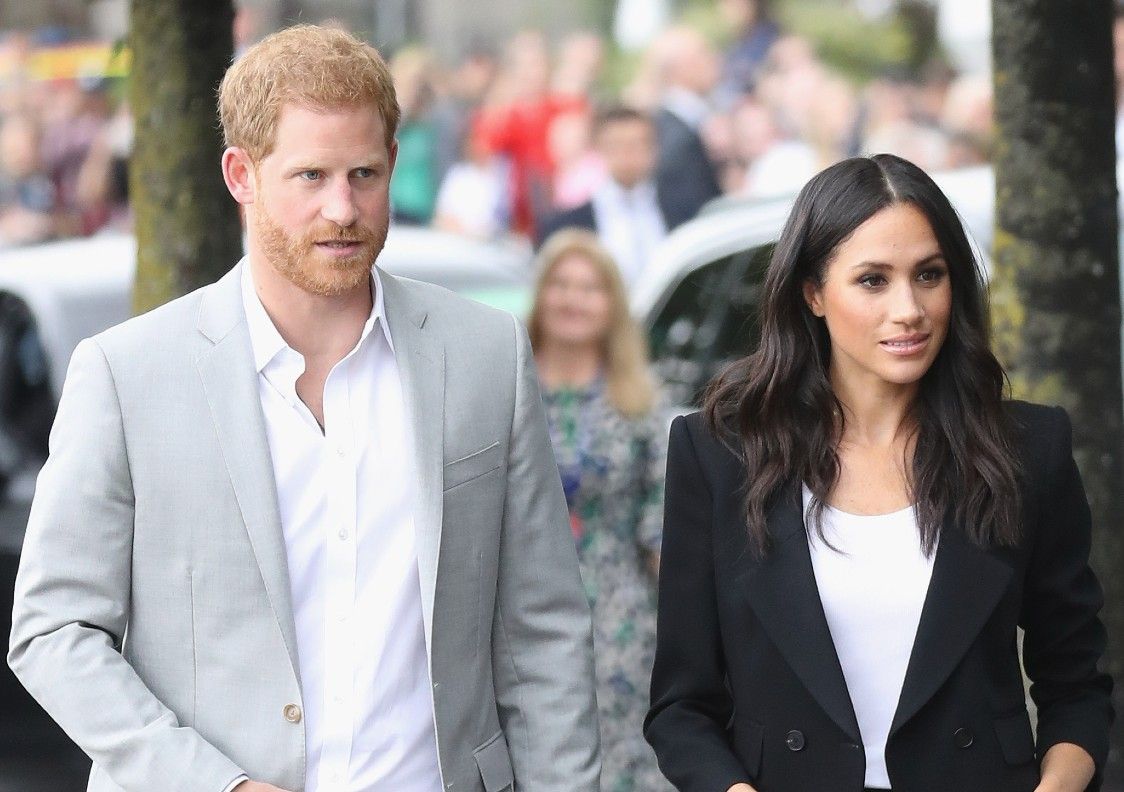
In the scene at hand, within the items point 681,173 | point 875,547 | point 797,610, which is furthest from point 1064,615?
point 681,173

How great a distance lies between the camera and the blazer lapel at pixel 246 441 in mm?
3016

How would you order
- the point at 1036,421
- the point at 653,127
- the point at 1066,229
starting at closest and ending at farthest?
the point at 1036,421
the point at 1066,229
the point at 653,127

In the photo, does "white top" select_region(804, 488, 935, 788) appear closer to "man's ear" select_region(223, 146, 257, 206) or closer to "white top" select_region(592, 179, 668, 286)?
"man's ear" select_region(223, 146, 257, 206)

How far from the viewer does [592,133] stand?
12.6m

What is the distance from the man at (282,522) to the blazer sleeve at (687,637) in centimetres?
21

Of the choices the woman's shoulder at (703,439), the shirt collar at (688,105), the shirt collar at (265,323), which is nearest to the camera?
the shirt collar at (265,323)

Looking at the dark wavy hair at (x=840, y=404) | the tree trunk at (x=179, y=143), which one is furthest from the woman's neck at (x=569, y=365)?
the dark wavy hair at (x=840, y=404)

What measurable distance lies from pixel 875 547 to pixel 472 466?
72 cm

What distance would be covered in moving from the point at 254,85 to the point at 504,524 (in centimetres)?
87

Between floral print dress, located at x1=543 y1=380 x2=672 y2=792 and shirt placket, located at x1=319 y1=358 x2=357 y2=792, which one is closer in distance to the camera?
shirt placket, located at x1=319 y1=358 x2=357 y2=792

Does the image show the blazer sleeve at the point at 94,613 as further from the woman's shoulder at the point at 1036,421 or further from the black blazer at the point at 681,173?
the black blazer at the point at 681,173

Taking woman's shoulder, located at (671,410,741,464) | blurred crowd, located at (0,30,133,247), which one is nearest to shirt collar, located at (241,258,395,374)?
woman's shoulder, located at (671,410,741,464)

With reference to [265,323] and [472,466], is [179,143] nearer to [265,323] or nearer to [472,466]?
A: [265,323]

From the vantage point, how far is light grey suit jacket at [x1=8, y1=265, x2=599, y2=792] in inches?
118
